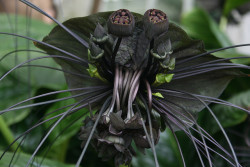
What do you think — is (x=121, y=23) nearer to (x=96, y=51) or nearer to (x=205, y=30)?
(x=96, y=51)

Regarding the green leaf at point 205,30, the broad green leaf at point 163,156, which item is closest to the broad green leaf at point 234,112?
the broad green leaf at point 163,156

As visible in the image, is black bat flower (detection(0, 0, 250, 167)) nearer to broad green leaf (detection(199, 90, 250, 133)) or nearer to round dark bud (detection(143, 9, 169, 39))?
round dark bud (detection(143, 9, 169, 39))

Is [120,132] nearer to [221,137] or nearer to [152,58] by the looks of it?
[152,58]

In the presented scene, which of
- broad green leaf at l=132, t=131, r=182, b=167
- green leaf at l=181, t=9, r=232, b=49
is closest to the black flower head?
broad green leaf at l=132, t=131, r=182, b=167

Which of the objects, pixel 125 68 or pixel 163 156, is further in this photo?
pixel 163 156

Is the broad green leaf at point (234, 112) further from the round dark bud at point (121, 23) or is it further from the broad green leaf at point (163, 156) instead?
the round dark bud at point (121, 23)

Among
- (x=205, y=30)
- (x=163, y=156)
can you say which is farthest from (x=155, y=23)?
(x=205, y=30)
